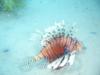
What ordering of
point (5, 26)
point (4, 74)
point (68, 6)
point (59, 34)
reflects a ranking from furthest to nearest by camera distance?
point (68, 6) → point (5, 26) → point (59, 34) → point (4, 74)

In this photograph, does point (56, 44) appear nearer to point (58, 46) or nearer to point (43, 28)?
point (58, 46)

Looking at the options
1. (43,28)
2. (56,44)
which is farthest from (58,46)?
(43,28)

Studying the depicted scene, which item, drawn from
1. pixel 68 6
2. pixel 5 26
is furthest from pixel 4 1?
pixel 68 6

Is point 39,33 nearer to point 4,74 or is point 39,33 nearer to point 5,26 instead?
point 5,26

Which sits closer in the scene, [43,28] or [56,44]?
[56,44]

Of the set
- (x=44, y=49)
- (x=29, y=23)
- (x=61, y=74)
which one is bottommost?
(x=61, y=74)
